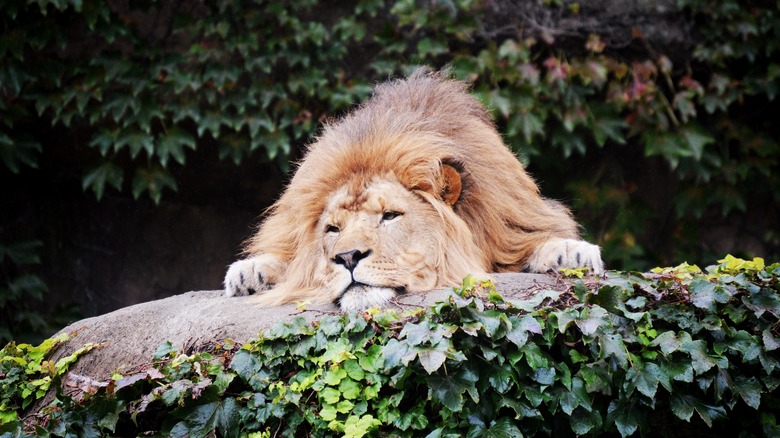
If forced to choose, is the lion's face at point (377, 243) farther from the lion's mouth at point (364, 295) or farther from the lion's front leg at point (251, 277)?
the lion's front leg at point (251, 277)

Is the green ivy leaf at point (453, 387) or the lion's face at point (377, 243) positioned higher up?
the lion's face at point (377, 243)

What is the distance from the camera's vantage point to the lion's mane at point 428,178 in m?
3.63

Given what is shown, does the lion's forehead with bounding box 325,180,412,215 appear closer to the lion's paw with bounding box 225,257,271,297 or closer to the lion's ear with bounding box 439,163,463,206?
the lion's ear with bounding box 439,163,463,206

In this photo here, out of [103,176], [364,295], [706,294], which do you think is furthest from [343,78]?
[706,294]

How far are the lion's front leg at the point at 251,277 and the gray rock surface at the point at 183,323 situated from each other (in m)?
0.07

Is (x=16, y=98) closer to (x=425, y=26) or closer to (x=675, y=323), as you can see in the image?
(x=425, y=26)

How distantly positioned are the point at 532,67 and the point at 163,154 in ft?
8.76

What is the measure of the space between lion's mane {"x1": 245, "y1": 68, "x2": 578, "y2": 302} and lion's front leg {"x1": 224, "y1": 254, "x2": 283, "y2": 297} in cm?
9

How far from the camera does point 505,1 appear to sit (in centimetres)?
608

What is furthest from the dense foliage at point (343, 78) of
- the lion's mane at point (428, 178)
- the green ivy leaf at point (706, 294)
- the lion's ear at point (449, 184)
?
the green ivy leaf at point (706, 294)

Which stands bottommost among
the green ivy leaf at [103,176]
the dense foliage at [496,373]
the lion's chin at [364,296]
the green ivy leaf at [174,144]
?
the dense foliage at [496,373]

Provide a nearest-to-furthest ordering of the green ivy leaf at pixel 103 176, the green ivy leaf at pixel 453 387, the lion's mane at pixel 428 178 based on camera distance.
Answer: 1. the green ivy leaf at pixel 453 387
2. the lion's mane at pixel 428 178
3. the green ivy leaf at pixel 103 176

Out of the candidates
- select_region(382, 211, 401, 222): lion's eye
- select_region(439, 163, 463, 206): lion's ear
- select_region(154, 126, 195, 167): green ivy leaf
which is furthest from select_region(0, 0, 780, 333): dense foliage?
select_region(382, 211, 401, 222): lion's eye

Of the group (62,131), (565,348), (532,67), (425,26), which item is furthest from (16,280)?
(565,348)
